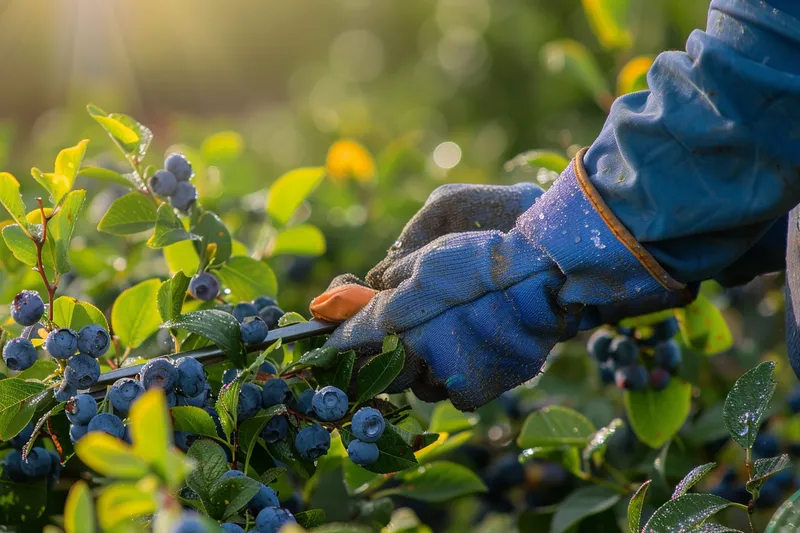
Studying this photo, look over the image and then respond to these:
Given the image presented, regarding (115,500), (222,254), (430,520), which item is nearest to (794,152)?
(222,254)

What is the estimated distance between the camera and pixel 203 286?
4.13 feet

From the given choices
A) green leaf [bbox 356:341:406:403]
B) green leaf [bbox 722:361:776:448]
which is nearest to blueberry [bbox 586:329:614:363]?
green leaf [bbox 722:361:776:448]

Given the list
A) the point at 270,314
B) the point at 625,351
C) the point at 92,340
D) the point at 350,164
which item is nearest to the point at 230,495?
the point at 92,340

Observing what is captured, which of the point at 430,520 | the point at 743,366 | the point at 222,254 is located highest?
the point at 222,254

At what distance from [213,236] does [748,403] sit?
75 centimetres

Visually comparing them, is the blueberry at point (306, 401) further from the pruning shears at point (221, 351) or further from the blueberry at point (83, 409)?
the blueberry at point (83, 409)

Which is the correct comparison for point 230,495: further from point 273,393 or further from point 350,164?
point 350,164

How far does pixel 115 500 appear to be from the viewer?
63 centimetres

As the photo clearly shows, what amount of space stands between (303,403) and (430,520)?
0.85m

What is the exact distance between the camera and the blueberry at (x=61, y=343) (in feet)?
3.39

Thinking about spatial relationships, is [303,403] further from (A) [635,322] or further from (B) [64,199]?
(A) [635,322]

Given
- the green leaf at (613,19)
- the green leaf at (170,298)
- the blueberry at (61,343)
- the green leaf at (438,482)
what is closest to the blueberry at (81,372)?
the blueberry at (61,343)

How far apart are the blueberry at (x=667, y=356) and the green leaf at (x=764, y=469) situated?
388mm

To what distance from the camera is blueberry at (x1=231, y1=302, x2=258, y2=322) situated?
1226 millimetres
